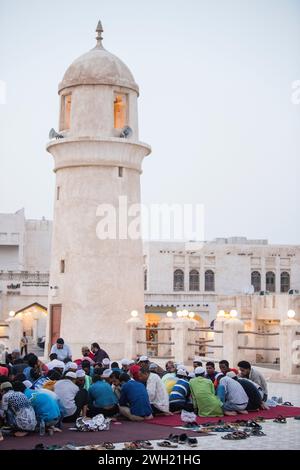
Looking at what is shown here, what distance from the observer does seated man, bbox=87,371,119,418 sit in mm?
13781

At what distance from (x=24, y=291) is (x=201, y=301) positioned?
444 inches

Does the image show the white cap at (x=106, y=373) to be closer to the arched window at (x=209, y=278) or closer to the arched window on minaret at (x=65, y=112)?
the arched window on minaret at (x=65, y=112)

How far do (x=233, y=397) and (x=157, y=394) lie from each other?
128cm

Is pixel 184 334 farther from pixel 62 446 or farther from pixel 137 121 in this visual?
pixel 62 446

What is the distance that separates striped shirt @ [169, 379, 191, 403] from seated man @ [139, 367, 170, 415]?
1.07 feet

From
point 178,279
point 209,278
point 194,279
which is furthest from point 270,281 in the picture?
point 178,279

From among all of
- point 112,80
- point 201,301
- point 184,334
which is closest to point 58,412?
point 184,334

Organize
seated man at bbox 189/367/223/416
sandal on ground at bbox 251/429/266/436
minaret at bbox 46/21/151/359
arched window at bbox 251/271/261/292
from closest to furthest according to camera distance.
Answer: sandal on ground at bbox 251/429/266/436 < seated man at bbox 189/367/223/416 < minaret at bbox 46/21/151/359 < arched window at bbox 251/271/261/292

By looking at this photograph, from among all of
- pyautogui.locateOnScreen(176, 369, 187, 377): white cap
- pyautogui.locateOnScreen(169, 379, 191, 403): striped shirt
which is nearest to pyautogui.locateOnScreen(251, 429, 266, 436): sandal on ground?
pyautogui.locateOnScreen(169, 379, 191, 403): striped shirt

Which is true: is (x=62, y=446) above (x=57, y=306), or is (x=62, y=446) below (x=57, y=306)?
below

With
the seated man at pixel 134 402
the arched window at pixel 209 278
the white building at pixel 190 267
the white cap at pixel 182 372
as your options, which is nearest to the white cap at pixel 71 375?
the seated man at pixel 134 402

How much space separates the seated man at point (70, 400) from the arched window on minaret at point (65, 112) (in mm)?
15784

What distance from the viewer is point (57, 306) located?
27.6 meters

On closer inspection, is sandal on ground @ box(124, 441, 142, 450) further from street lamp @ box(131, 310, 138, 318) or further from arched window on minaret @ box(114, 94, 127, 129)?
arched window on minaret @ box(114, 94, 127, 129)
